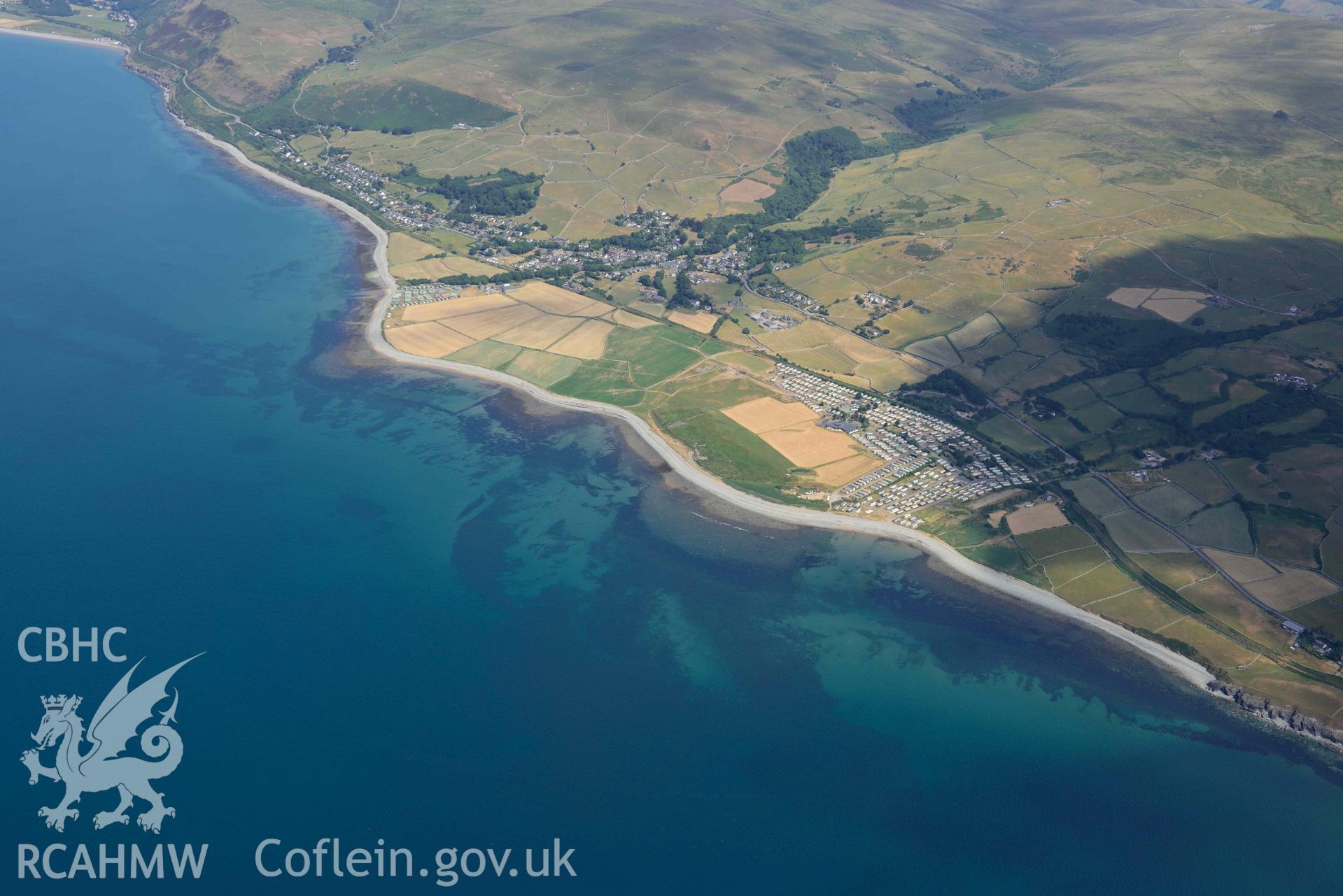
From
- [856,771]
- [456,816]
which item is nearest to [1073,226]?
[856,771]

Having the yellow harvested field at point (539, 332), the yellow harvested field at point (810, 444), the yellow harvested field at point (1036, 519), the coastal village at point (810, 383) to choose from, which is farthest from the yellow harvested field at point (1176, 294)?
the yellow harvested field at point (539, 332)

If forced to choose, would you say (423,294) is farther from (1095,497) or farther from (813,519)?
(1095,497)

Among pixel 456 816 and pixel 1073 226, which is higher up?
pixel 1073 226

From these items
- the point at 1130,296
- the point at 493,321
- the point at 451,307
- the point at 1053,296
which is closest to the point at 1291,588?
the point at 1130,296

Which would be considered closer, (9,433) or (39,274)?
(9,433)

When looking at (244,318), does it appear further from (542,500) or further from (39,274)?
(542,500)

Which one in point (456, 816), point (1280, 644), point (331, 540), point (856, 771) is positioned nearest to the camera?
point (456, 816)

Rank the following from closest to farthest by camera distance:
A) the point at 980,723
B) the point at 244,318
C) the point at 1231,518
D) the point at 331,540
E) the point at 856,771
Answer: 1. the point at 856,771
2. the point at 980,723
3. the point at 331,540
4. the point at 1231,518
5. the point at 244,318

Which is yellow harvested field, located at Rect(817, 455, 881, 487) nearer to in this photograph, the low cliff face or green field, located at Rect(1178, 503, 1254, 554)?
green field, located at Rect(1178, 503, 1254, 554)
